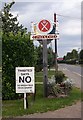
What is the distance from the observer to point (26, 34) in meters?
15.5

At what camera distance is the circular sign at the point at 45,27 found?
15.2 m

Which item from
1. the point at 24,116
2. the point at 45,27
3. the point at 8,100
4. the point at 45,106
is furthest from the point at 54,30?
the point at 24,116

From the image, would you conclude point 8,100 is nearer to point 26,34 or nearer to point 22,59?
point 22,59

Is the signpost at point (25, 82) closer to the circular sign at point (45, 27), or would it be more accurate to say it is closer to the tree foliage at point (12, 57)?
the tree foliage at point (12, 57)

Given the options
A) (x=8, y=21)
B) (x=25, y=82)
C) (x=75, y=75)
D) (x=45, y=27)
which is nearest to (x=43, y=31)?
(x=45, y=27)

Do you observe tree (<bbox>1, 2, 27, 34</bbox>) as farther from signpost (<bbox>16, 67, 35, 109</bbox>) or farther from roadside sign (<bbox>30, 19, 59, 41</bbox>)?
signpost (<bbox>16, 67, 35, 109</bbox>)

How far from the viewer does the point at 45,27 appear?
50.5 ft

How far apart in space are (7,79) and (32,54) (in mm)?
1662

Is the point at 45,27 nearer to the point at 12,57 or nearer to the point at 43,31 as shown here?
the point at 43,31

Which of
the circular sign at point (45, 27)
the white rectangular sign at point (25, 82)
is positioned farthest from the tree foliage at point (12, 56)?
the white rectangular sign at point (25, 82)

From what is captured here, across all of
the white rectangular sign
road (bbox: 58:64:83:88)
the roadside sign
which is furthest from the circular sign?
the white rectangular sign

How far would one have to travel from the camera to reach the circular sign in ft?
49.8

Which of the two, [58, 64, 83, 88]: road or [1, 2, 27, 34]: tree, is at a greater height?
[1, 2, 27, 34]: tree

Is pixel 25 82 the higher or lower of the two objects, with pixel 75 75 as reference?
higher
